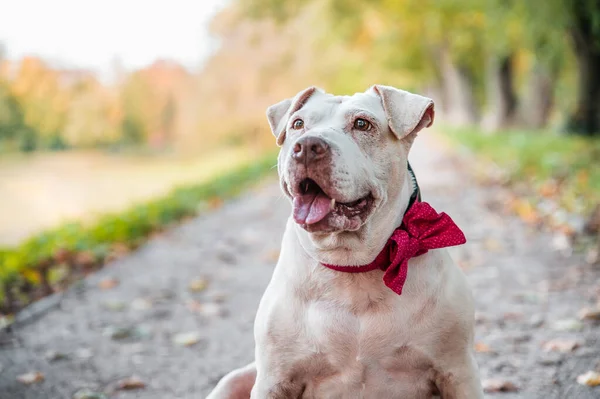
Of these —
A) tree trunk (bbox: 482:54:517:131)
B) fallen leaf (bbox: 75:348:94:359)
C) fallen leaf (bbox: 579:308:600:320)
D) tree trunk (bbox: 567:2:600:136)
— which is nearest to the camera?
fallen leaf (bbox: 75:348:94:359)

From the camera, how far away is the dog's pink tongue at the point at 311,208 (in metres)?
2.56

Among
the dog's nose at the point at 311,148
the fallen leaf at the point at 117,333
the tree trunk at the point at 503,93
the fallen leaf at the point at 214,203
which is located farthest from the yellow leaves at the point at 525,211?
the tree trunk at the point at 503,93

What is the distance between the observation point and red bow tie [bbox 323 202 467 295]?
2.66 m

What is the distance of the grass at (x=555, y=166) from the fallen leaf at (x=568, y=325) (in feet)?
9.63

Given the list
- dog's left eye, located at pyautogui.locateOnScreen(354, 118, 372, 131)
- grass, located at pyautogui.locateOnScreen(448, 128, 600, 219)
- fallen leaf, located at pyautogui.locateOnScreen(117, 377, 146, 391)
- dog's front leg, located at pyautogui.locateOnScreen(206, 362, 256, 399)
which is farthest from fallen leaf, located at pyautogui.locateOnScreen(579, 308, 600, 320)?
fallen leaf, located at pyautogui.locateOnScreen(117, 377, 146, 391)

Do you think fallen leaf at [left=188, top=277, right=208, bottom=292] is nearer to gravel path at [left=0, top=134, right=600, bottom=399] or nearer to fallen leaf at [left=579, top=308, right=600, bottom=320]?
gravel path at [left=0, top=134, right=600, bottom=399]

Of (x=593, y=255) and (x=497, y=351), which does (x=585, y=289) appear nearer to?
(x=593, y=255)

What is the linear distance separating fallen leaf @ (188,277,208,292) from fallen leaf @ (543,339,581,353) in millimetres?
3543

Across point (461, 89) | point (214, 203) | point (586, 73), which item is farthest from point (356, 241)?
point (461, 89)

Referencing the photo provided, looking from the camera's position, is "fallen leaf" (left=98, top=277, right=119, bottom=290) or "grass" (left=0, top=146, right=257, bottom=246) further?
"grass" (left=0, top=146, right=257, bottom=246)

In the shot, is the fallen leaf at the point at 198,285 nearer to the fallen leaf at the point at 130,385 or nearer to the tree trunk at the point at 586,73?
the fallen leaf at the point at 130,385

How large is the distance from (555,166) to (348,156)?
8.84 m

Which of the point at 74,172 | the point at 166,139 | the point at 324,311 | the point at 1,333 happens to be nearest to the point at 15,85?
the point at 74,172

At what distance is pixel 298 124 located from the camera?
2.88m
